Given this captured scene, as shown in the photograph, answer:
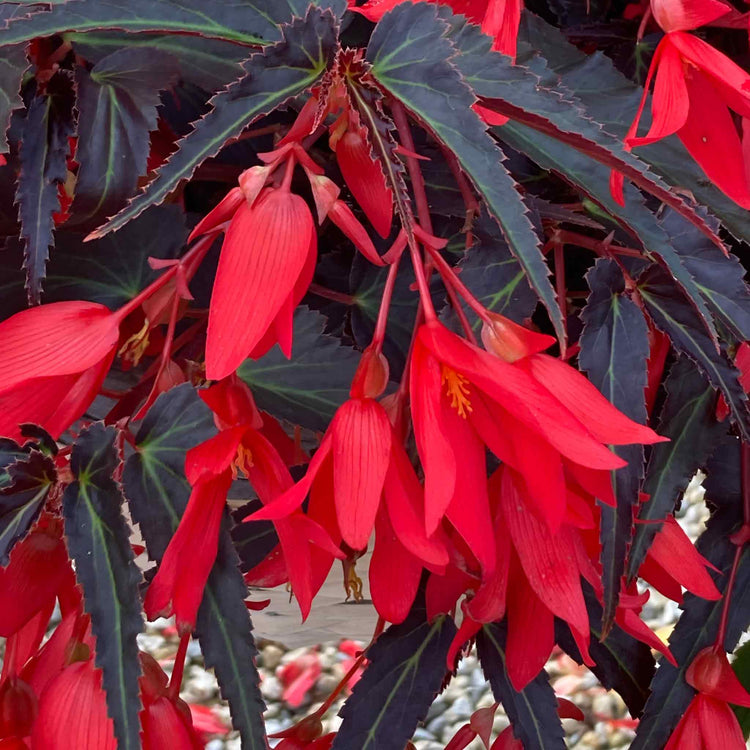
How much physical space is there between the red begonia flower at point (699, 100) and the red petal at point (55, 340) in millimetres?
160

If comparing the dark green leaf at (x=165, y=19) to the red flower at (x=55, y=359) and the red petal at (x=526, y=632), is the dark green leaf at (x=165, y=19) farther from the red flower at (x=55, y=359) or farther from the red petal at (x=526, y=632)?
the red petal at (x=526, y=632)

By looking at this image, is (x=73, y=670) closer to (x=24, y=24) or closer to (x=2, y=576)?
(x=2, y=576)

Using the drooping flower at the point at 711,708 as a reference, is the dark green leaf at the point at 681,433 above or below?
above

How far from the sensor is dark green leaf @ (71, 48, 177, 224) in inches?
12.8

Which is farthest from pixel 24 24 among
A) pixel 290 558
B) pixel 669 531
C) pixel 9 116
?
pixel 669 531

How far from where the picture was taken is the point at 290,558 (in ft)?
0.93

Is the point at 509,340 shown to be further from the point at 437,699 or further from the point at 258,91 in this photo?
the point at 437,699

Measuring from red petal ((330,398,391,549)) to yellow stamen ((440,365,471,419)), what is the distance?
2 centimetres

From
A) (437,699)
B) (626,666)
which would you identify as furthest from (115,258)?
(437,699)

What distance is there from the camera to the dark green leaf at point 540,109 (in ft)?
0.79

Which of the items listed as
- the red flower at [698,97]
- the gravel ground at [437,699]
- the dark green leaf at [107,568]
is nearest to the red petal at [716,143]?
the red flower at [698,97]

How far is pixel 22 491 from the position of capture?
0.29m

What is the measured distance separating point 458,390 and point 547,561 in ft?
0.22

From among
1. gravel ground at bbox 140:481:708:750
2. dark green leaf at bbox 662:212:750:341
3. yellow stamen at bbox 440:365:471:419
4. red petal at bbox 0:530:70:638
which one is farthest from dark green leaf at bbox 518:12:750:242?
gravel ground at bbox 140:481:708:750
